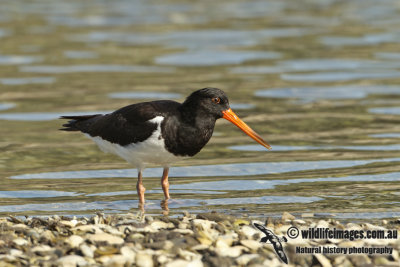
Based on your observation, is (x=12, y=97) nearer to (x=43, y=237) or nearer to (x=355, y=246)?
(x=43, y=237)

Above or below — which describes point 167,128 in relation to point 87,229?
above

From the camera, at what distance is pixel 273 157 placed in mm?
12453

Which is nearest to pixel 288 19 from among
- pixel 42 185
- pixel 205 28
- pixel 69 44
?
pixel 205 28

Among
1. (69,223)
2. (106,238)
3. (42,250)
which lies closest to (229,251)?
(106,238)

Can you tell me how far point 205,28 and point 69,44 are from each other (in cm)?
498

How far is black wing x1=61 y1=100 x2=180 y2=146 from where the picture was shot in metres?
9.52

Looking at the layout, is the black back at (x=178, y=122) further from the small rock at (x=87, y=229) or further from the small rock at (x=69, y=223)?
the small rock at (x=87, y=229)

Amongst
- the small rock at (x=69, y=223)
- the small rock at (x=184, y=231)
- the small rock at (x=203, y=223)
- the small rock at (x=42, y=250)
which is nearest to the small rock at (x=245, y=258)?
the small rock at (x=184, y=231)

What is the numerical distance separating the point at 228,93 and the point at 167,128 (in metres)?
7.70

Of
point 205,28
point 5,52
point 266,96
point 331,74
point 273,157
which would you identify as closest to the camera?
point 273,157

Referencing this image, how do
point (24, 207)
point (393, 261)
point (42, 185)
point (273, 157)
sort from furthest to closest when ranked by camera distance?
point (273, 157) → point (42, 185) → point (24, 207) → point (393, 261)

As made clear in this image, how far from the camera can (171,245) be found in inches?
283

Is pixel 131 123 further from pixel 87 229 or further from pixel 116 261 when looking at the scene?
pixel 116 261

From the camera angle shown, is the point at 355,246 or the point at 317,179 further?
the point at 317,179
